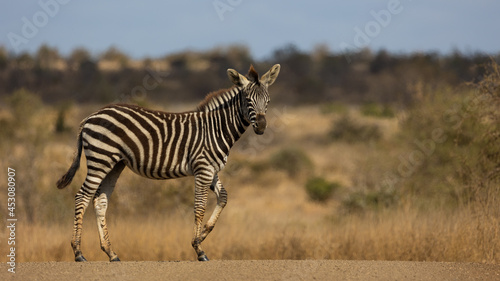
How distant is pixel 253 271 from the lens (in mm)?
7902

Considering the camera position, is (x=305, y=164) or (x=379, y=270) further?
(x=305, y=164)

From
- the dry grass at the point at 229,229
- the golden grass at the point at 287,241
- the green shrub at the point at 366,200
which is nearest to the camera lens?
the dry grass at the point at 229,229

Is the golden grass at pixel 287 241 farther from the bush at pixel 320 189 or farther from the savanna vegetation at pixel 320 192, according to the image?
the bush at pixel 320 189

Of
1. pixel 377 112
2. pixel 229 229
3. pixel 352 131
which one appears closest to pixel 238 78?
pixel 229 229

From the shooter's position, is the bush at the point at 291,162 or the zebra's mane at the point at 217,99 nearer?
the zebra's mane at the point at 217,99

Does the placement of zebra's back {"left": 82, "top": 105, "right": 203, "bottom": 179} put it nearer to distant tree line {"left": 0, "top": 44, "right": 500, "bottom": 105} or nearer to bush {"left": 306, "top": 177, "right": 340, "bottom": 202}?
bush {"left": 306, "top": 177, "right": 340, "bottom": 202}

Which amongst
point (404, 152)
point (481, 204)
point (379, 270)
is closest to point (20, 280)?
point (379, 270)

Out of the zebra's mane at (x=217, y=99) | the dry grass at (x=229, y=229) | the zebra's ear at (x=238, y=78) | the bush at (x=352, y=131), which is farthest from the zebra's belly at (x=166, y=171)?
the bush at (x=352, y=131)

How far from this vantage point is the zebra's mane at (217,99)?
32.0ft

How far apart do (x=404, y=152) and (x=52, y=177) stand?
1080cm

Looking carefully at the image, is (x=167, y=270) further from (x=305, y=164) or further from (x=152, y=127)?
(x=305, y=164)

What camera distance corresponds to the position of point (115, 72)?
68500 millimetres

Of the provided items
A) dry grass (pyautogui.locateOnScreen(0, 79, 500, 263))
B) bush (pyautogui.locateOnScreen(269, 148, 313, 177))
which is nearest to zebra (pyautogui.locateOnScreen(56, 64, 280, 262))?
dry grass (pyautogui.locateOnScreen(0, 79, 500, 263))

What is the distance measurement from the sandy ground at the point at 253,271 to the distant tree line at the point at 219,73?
41908 millimetres
